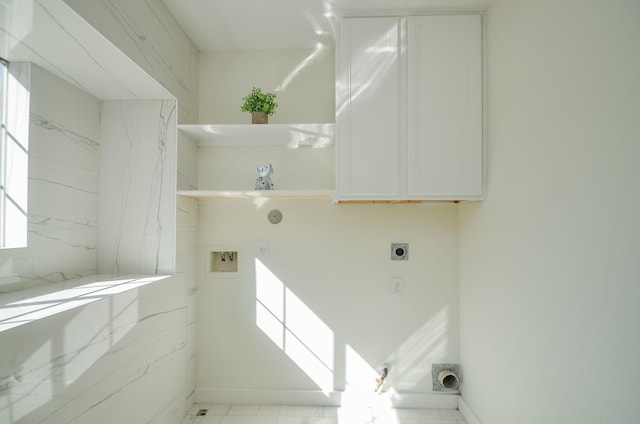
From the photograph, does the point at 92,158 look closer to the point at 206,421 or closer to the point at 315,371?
the point at 206,421

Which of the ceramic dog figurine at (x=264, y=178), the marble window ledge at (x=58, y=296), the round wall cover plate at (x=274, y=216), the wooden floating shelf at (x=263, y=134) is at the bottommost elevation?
the marble window ledge at (x=58, y=296)

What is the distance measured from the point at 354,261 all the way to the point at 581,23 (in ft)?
5.32

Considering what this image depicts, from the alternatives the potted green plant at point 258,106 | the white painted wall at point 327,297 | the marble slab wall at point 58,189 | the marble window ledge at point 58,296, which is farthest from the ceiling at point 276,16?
the marble window ledge at point 58,296

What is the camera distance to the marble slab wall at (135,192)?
1986 mm

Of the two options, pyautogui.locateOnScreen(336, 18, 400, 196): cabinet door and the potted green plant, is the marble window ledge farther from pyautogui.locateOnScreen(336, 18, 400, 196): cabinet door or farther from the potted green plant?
pyautogui.locateOnScreen(336, 18, 400, 196): cabinet door

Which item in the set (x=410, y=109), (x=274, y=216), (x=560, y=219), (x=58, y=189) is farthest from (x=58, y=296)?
(x=560, y=219)

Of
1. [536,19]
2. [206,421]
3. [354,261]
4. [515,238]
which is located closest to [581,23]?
[536,19]

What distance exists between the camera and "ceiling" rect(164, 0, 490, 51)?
189 cm

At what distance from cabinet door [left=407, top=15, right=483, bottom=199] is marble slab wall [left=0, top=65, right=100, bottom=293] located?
5.70 feet

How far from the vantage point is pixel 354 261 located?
7.64 feet

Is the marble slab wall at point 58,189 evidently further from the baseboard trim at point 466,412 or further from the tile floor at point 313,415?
the baseboard trim at point 466,412

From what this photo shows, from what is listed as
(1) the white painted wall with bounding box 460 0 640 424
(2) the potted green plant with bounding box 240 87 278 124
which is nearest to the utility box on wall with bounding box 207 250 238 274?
(2) the potted green plant with bounding box 240 87 278 124

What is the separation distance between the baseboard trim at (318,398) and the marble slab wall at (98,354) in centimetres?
25

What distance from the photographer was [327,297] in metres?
2.32
